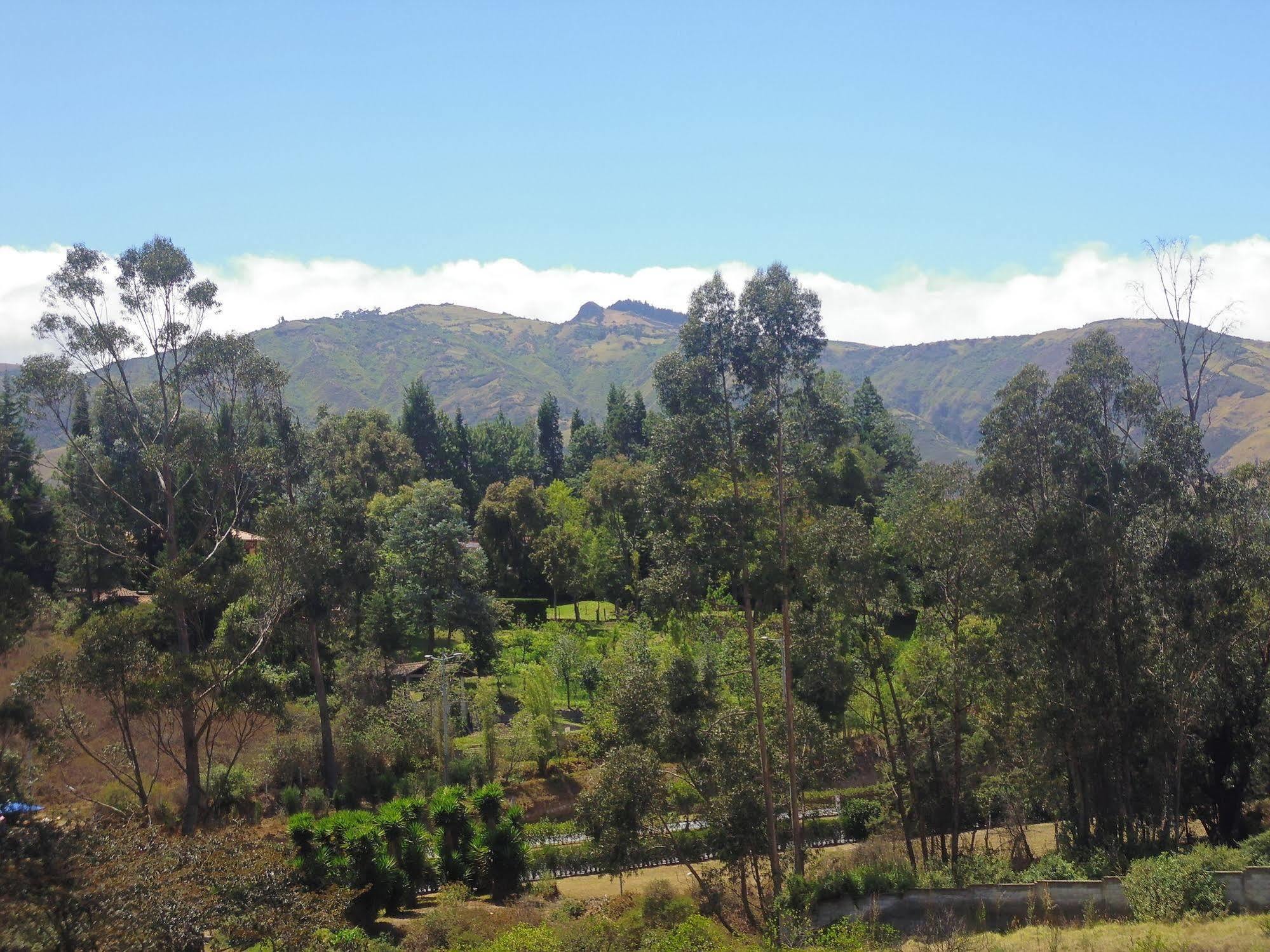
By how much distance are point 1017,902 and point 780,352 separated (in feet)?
42.1

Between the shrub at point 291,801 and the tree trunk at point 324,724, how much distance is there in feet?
4.06

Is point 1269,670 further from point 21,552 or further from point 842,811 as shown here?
point 21,552

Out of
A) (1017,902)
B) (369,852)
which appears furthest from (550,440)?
(1017,902)

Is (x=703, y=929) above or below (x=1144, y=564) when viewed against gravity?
below

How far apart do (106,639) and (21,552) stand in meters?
28.6

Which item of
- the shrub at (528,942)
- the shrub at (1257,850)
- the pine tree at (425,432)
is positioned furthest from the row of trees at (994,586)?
the pine tree at (425,432)

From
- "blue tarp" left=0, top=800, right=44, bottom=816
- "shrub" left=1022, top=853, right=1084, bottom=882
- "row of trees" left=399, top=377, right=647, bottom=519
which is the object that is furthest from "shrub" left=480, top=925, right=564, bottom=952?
"row of trees" left=399, top=377, right=647, bottom=519

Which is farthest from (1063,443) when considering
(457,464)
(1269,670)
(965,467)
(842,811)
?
(457,464)

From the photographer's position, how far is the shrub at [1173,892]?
16.2 m

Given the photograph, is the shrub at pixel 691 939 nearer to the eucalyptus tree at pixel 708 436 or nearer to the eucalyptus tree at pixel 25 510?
the eucalyptus tree at pixel 708 436

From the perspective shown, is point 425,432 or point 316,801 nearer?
point 316,801

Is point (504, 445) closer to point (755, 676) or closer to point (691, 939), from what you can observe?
point (755, 676)

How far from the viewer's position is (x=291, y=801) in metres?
31.5

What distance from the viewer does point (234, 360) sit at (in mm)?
27734
